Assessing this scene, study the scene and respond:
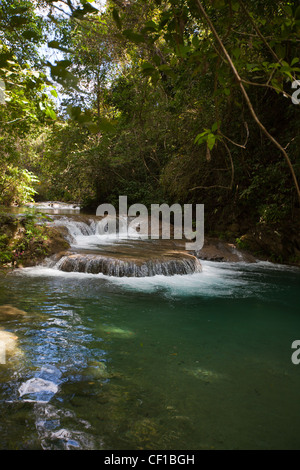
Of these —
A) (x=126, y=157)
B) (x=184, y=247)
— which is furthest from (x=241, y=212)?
(x=126, y=157)

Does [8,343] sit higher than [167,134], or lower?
→ lower

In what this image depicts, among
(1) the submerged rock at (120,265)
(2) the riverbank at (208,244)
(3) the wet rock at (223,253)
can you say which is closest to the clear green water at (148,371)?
(1) the submerged rock at (120,265)

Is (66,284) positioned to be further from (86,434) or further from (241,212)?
(241,212)

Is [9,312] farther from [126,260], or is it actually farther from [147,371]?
[126,260]

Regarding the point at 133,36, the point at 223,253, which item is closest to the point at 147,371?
the point at 133,36

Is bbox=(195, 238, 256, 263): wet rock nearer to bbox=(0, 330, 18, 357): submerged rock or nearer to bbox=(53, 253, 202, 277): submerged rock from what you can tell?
bbox=(53, 253, 202, 277): submerged rock

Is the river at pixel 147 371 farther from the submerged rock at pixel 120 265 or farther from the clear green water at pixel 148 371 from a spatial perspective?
the submerged rock at pixel 120 265

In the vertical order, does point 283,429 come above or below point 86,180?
below

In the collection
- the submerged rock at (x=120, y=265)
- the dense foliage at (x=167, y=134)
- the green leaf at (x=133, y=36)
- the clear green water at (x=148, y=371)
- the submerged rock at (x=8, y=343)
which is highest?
the dense foliage at (x=167, y=134)

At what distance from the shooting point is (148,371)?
3.07 m

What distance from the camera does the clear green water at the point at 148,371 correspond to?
221 centimetres

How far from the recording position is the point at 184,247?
32.6 feet

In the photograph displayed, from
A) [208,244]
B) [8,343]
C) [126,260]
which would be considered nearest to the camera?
[8,343]

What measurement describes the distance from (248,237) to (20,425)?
938 cm
